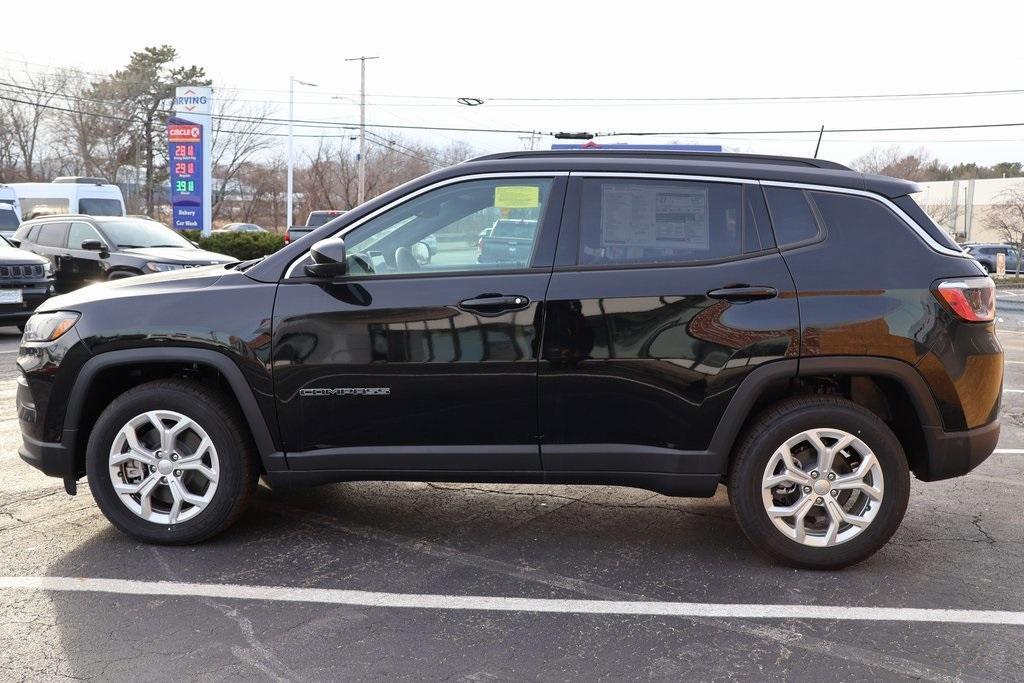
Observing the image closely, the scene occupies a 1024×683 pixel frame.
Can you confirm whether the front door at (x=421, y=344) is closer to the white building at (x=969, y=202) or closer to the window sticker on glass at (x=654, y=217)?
the window sticker on glass at (x=654, y=217)

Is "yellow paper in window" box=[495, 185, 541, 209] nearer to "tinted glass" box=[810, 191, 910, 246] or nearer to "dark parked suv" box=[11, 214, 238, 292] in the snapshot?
"tinted glass" box=[810, 191, 910, 246]

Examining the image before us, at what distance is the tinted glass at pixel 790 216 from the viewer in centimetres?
420

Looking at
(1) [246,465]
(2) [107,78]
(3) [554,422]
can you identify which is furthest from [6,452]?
(2) [107,78]

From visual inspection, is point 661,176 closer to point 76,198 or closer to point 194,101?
point 76,198

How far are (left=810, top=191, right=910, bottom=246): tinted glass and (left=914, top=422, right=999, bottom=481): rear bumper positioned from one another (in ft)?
3.03

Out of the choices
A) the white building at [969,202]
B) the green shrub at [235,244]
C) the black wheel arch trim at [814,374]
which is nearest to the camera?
the black wheel arch trim at [814,374]

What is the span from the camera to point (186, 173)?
33.1m

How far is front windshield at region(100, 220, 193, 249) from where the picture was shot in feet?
49.7

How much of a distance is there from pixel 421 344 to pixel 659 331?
1052mm

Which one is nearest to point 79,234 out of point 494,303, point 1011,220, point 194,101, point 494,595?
point 494,303

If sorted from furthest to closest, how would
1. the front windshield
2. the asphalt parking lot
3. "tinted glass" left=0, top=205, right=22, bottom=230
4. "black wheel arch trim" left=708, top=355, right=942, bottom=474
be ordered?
1. "tinted glass" left=0, top=205, right=22, bottom=230
2. the front windshield
3. "black wheel arch trim" left=708, top=355, right=942, bottom=474
4. the asphalt parking lot

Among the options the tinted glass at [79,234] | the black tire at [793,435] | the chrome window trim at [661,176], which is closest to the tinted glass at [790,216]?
the chrome window trim at [661,176]

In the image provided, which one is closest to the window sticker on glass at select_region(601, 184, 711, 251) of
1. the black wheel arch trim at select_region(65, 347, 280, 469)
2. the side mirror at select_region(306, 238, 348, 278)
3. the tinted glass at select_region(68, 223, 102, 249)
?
the side mirror at select_region(306, 238, 348, 278)

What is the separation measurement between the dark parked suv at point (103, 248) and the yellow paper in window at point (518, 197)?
10679 mm
